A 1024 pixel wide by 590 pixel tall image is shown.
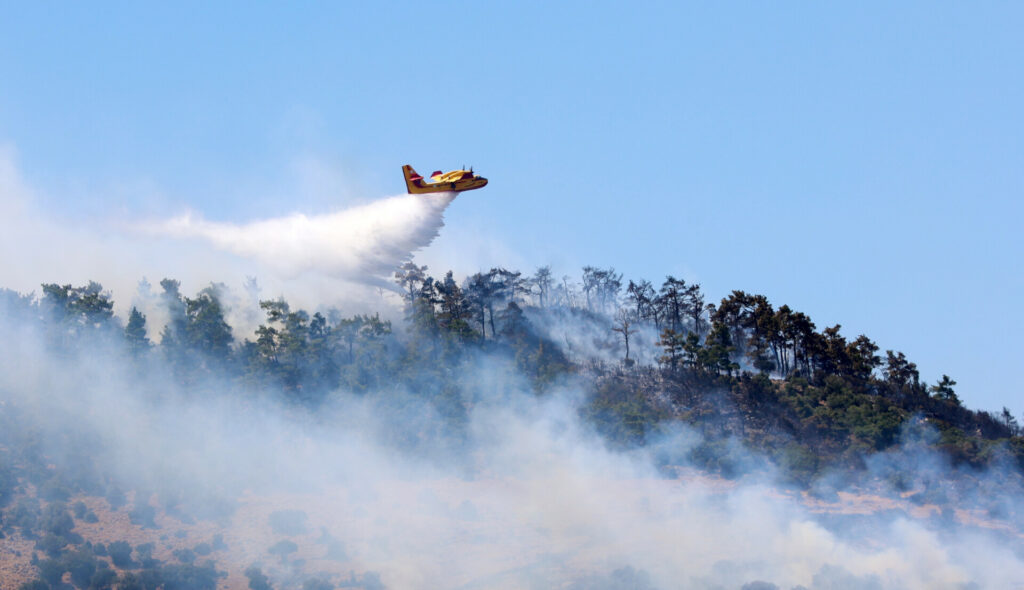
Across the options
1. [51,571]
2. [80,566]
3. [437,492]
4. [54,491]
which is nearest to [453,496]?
[437,492]

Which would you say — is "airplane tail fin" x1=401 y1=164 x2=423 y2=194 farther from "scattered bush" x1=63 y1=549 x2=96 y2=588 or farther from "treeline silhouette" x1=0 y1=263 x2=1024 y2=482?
"scattered bush" x1=63 y1=549 x2=96 y2=588

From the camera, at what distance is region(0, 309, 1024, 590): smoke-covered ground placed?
59.6m

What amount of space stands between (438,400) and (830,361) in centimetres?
3917

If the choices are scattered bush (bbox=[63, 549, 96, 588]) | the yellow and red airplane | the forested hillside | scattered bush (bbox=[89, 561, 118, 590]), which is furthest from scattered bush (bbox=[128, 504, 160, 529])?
the yellow and red airplane

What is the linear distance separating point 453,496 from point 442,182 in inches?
1055

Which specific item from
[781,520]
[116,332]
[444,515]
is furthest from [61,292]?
[781,520]

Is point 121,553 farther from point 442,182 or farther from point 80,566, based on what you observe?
point 442,182

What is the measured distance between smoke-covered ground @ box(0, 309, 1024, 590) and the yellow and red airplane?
19.1 meters

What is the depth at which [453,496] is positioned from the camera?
7088 centimetres

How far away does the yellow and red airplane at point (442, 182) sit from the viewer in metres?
75.2

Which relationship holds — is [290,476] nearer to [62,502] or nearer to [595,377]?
[62,502]

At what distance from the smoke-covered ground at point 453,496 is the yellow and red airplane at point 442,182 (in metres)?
19.1

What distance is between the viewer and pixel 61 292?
303 ft

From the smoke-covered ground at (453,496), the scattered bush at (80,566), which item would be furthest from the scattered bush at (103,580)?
the smoke-covered ground at (453,496)
